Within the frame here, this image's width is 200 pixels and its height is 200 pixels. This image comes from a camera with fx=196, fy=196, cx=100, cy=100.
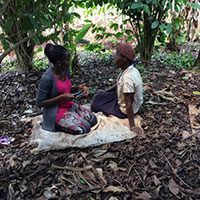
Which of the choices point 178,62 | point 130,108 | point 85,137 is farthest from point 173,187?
point 178,62

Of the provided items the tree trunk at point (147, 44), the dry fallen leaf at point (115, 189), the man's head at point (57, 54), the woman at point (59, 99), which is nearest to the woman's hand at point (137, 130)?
the woman at point (59, 99)

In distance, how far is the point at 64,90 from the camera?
236 cm

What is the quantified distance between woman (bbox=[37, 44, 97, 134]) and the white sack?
8 cm

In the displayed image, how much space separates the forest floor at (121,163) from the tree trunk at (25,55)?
53.0 inches

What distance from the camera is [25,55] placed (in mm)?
4102

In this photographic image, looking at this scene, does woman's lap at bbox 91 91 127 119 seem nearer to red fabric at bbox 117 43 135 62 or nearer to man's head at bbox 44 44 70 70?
red fabric at bbox 117 43 135 62

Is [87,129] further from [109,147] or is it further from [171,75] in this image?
[171,75]

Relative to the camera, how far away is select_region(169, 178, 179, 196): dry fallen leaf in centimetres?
168

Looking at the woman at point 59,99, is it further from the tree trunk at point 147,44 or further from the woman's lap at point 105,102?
the tree trunk at point 147,44

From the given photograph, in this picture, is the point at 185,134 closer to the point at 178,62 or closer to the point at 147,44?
the point at 147,44

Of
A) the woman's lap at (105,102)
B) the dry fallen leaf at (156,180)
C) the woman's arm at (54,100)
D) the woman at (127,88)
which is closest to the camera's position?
the dry fallen leaf at (156,180)

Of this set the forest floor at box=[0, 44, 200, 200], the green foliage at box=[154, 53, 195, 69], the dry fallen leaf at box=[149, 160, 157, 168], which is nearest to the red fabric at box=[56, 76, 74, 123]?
the forest floor at box=[0, 44, 200, 200]

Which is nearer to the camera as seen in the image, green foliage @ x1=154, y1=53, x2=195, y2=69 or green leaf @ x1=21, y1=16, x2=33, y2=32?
green leaf @ x1=21, y1=16, x2=33, y2=32

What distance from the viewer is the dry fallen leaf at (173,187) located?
5.52 feet
